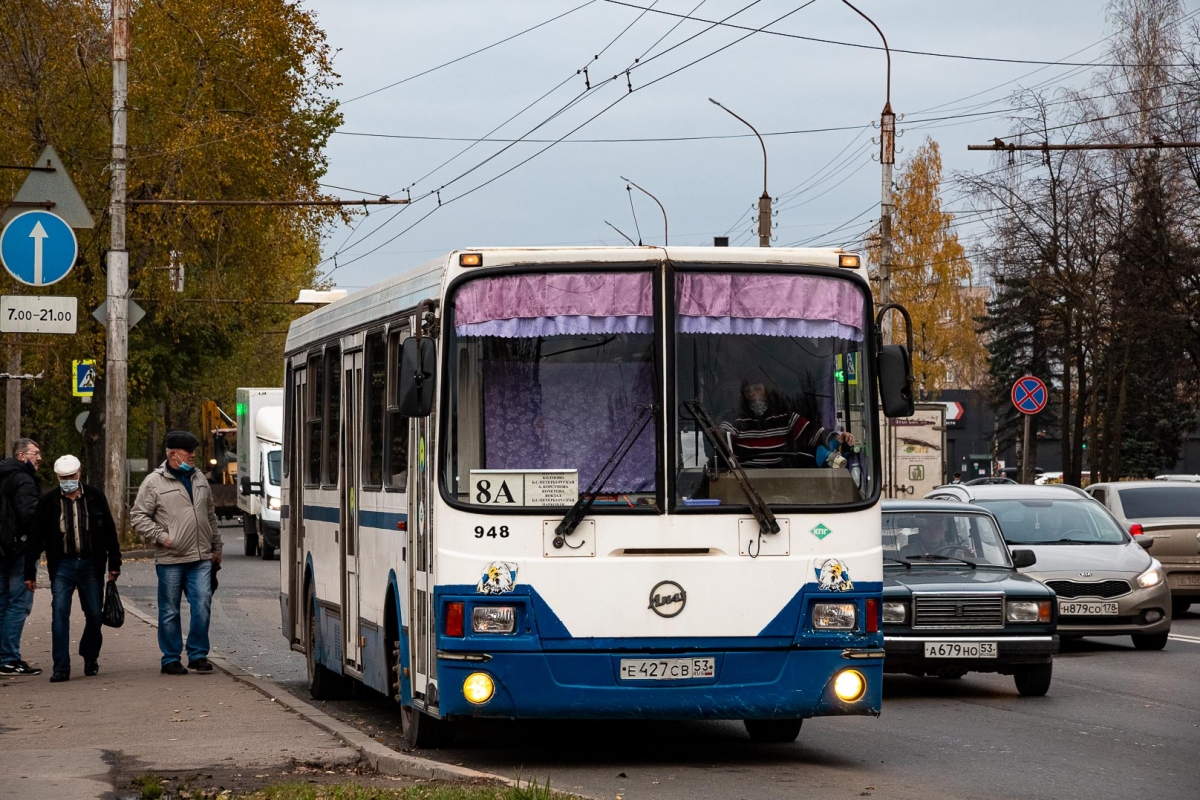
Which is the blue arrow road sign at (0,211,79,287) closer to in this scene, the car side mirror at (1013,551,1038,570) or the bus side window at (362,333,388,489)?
the bus side window at (362,333,388,489)

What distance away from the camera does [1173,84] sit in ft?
145

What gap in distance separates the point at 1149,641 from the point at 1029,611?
5.36 meters

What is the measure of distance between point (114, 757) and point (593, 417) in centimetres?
319

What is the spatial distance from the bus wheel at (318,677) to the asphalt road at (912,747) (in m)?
0.22

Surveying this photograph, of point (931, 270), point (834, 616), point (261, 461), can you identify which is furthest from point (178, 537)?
point (931, 270)

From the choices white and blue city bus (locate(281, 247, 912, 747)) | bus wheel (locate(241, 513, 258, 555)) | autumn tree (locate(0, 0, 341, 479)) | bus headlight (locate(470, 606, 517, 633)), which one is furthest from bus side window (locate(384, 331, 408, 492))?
autumn tree (locate(0, 0, 341, 479))

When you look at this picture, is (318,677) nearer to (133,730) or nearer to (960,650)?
(133,730)

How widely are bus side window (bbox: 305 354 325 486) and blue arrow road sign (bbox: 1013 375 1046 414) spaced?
21.0m

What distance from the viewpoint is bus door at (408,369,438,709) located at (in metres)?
10.0

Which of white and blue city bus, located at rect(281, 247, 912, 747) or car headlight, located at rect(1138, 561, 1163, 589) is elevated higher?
white and blue city bus, located at rect(281, 247, 912, 747)

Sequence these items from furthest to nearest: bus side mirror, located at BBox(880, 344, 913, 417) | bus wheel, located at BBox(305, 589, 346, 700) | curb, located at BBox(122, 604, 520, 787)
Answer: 1. bus wheel, located at BBox(305, 589, 346, 700)
2. bus side mirror, located at BBox(880, 344, 913, 417)
3. curb, located at BBox(122, 604, 520, 787)

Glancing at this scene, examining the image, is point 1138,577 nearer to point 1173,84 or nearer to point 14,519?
point 14,519

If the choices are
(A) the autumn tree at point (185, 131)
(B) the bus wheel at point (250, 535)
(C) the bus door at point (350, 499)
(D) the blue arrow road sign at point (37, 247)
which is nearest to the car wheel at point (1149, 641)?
(C) the bus door at point (350, 499)

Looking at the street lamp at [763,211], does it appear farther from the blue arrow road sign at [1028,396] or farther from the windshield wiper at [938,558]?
the windshield wiper at [938,558]
